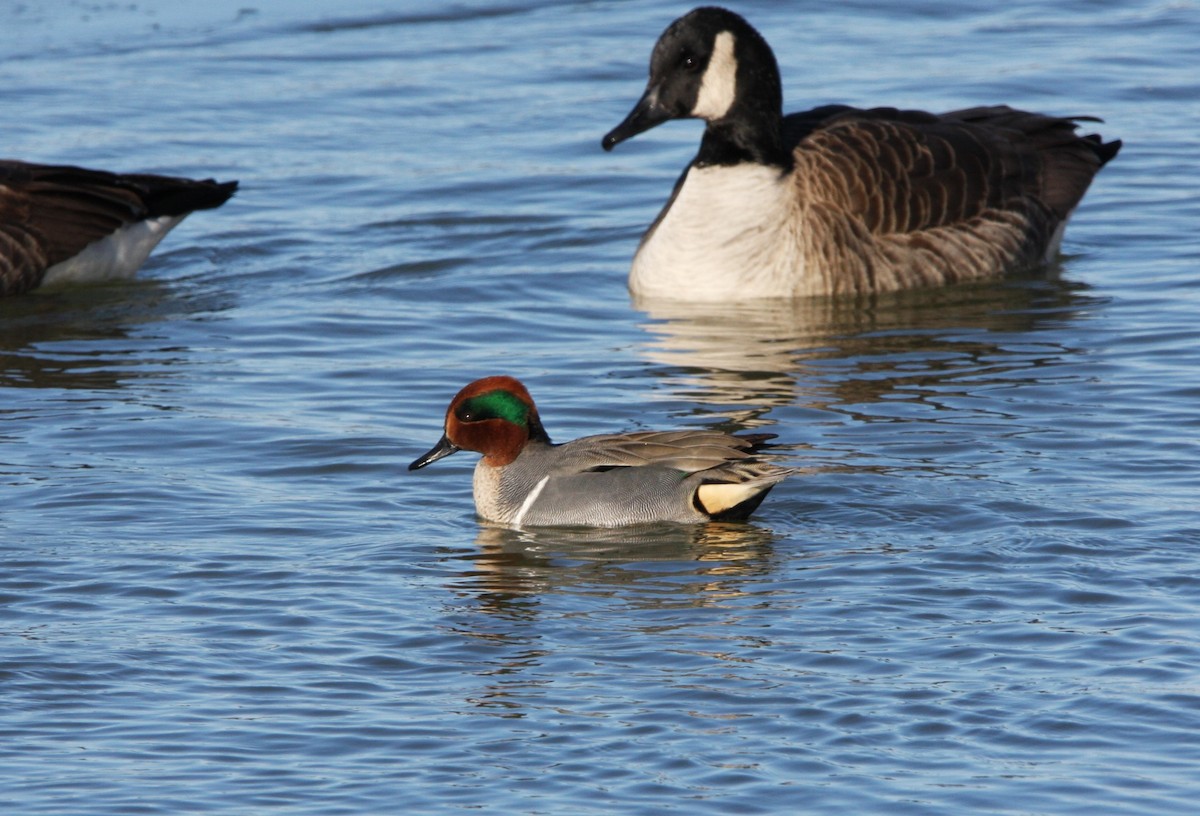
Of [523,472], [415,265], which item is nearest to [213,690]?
[523,472]

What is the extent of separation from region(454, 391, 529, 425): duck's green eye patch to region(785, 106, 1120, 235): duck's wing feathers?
4398 mm

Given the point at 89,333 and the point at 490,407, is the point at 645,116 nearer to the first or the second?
the point at 89,333

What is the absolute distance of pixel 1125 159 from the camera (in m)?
16.4

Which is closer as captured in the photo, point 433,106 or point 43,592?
point 43,592

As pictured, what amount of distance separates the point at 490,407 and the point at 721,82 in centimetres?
453

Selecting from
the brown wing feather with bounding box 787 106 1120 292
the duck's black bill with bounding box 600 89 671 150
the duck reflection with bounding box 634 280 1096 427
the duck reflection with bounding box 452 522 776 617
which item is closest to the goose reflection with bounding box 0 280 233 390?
the duck's black bill with bounding box 600 89 671 150

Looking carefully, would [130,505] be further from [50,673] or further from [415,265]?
[415,265]

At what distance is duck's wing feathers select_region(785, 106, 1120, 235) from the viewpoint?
13016 millimetres

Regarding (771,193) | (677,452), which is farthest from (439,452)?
(771,193)

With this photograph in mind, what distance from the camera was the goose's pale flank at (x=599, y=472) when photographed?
8711mm

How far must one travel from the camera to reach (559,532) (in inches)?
352

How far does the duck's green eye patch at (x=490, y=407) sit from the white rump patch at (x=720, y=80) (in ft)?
14.4

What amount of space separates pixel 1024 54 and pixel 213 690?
14117 mm

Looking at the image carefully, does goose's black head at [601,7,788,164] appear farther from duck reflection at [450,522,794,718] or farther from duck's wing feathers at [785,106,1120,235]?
duck reflection at [450,522,794,718]
